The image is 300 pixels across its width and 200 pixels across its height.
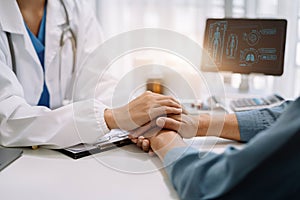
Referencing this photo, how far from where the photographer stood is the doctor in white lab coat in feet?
2.88

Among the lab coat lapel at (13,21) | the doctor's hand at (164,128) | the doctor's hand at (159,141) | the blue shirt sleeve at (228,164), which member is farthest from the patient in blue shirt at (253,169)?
the lab coat lapel at (13,21)

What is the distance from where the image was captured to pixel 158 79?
199 centimetres

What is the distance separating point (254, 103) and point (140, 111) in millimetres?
681

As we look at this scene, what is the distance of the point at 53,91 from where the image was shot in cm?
133

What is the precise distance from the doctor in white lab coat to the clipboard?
2 centimetres

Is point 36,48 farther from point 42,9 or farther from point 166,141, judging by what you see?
point 166,141

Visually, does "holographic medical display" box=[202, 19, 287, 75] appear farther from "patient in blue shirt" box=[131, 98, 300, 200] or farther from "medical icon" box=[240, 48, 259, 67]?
"patient in blue shirt" box=[131, 98, 300, 200]

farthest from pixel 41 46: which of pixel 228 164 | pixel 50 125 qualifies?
pixel 228 164

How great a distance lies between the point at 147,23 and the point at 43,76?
4.10 feet

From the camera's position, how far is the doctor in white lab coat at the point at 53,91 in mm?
878

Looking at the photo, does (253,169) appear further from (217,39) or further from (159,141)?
(217,39)

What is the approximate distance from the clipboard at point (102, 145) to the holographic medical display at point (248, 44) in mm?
642

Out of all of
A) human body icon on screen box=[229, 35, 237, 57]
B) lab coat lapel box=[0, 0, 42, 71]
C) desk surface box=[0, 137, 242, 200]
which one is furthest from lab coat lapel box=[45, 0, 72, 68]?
human body icon on screen box=[229, 35, 237, 57]

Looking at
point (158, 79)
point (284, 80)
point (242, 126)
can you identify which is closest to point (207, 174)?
point (242, 126)
